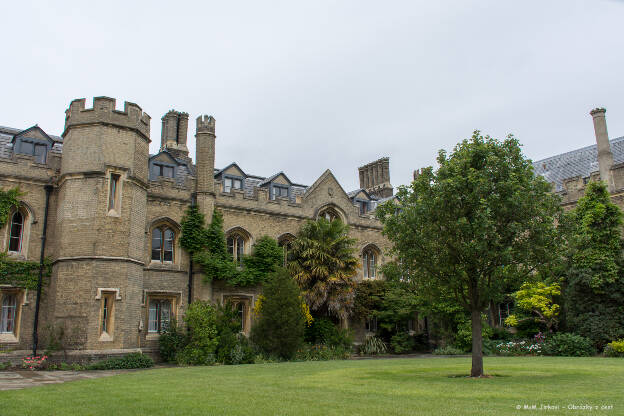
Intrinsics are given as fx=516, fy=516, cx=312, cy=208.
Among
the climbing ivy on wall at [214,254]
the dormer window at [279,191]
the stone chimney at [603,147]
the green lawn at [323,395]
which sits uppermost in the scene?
the stone chimney at [603,147]

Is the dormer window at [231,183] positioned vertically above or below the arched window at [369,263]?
above

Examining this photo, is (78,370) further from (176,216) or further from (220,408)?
(220,408)

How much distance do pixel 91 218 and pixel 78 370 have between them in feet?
18.0

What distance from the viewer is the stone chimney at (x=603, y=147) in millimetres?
29328

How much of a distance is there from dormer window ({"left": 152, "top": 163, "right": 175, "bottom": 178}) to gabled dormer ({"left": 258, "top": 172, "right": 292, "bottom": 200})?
5323mm

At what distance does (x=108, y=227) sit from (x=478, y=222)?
13.6 meters

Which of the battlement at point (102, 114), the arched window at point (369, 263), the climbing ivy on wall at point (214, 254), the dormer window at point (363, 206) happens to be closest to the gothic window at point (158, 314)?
the climbing ivy on wall at point (214, 254)

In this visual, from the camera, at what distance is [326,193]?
29203 millimetres

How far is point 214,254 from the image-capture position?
23391 millimetres

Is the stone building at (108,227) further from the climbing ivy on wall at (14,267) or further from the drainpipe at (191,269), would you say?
the climbing ivy on wall at (14,267)

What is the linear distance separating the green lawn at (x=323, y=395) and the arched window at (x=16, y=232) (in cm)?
992

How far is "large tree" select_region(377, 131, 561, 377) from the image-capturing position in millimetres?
13008

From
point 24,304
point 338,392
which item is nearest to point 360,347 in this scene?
point 24,304

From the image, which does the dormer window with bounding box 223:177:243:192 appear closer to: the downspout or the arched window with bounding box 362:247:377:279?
the downspout
